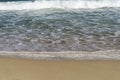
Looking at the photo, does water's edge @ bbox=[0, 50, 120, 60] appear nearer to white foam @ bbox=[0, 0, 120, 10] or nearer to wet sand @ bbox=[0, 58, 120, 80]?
wet sand @ bbox=[0, 58, 120, 80]

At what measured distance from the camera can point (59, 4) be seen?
13.0 meters

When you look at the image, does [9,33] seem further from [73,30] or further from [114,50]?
[114,50]

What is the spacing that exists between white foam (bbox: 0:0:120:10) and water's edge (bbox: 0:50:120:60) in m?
8.21

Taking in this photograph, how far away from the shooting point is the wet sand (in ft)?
11.2

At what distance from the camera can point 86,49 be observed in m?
4.61

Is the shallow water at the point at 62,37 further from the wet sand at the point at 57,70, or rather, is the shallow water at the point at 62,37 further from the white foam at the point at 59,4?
the white foam at the point at 59,4

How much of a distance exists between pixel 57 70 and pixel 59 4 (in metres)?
9.58

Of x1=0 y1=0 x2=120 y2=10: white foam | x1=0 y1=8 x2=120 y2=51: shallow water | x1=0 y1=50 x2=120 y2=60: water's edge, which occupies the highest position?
x1=0 y1=50 x2=120 y2=60: water's edge

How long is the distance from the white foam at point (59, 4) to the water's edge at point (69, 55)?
26.9 feet

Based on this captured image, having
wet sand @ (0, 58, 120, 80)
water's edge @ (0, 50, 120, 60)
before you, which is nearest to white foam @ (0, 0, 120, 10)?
water's edge @ (0, 50, 120, 60)

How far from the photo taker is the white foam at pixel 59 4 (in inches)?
492

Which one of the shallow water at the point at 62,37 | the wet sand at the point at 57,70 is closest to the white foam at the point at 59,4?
the shallow water at the point at 62,37

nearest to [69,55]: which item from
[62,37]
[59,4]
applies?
[62,37]

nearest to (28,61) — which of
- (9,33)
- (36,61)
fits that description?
(36,61)
